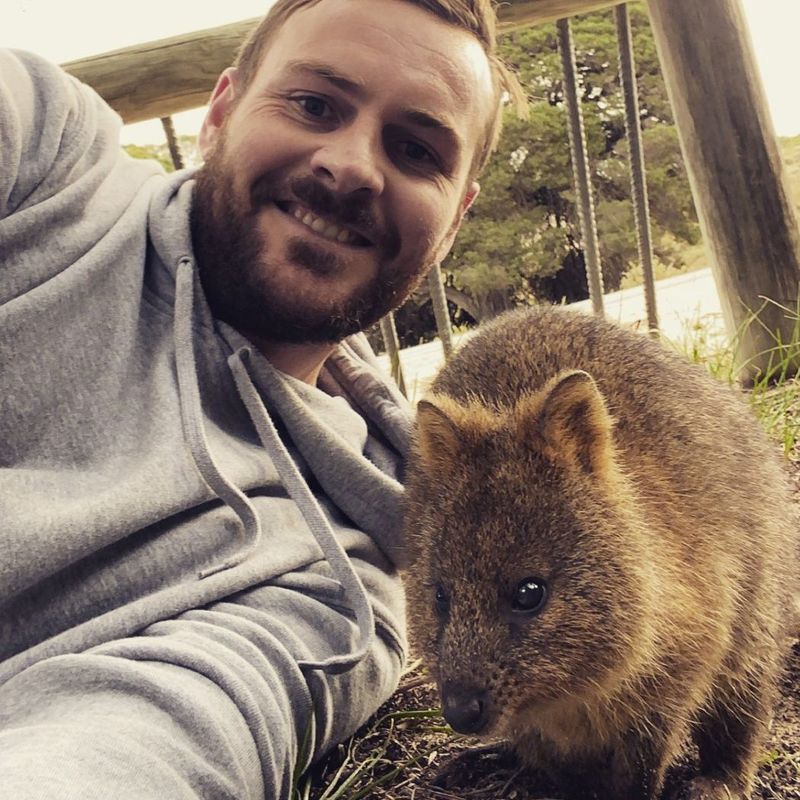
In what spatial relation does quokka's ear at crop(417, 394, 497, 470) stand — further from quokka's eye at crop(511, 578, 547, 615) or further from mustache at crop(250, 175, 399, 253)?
mustache at crop(250, 175, 399, 253)

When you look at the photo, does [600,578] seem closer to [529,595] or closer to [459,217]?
[529,595]

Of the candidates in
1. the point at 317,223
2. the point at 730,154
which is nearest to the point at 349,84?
the point at 317,223

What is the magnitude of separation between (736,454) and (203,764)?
1519 mm

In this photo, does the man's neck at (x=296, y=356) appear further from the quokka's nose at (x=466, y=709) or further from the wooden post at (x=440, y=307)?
the wooden post at (x=440, y=307)

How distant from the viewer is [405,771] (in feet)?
7.47

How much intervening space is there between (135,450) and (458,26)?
170cm

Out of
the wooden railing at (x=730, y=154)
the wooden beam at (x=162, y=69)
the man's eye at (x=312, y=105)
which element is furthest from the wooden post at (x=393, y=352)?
the man's eye at (x=312, y=105)

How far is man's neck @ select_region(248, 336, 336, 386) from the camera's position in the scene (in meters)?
2.78

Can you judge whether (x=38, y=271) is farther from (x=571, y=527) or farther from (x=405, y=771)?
(x=405, y=771)

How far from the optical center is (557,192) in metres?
10.6

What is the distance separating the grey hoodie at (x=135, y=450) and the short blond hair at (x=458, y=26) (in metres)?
0.51

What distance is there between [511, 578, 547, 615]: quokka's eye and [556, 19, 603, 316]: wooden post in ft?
8.94

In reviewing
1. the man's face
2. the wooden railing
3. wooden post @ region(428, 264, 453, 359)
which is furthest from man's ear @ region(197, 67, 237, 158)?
wooden post @ region(428, 264, 453, 359)

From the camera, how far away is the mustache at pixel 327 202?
2.52m
